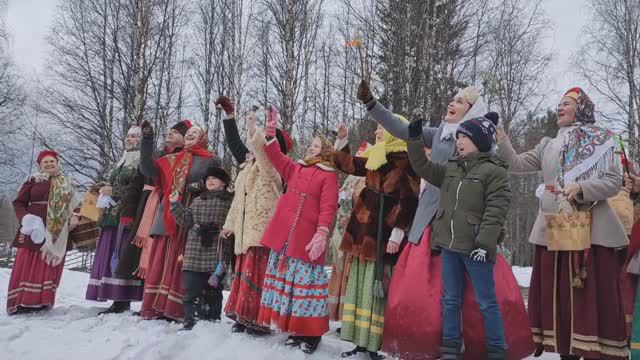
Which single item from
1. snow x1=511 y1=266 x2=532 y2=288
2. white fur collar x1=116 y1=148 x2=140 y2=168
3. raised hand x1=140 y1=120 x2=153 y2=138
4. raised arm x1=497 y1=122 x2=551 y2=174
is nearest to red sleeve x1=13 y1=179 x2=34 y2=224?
white fur collar x1=116 y1=148 x2=140 y2=168

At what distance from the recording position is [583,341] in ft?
12.2

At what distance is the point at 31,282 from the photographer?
5898mm

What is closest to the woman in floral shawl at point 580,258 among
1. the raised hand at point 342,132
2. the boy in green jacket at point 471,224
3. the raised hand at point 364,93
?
the boy in green jacket at point 471,224

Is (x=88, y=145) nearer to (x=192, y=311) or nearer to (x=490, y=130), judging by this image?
(x=192, y=311)

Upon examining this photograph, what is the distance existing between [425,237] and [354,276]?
79 cm

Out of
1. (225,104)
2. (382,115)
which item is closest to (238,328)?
(225,104)

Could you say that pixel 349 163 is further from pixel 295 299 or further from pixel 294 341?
pixel 294 341

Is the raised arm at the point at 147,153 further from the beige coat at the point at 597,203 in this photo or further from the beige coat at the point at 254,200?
the beige coat at the point at 597,203

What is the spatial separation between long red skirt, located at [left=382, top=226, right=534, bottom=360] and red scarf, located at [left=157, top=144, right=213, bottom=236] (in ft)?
8.60

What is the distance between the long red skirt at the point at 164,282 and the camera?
16.7 ft

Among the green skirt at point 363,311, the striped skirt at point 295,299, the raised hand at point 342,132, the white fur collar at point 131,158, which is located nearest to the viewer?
the green skirt at point 363,311

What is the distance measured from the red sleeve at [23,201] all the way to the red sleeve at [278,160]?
11.5 feet

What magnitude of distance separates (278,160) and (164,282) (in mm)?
1811

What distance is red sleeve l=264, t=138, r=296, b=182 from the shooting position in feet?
15.0
